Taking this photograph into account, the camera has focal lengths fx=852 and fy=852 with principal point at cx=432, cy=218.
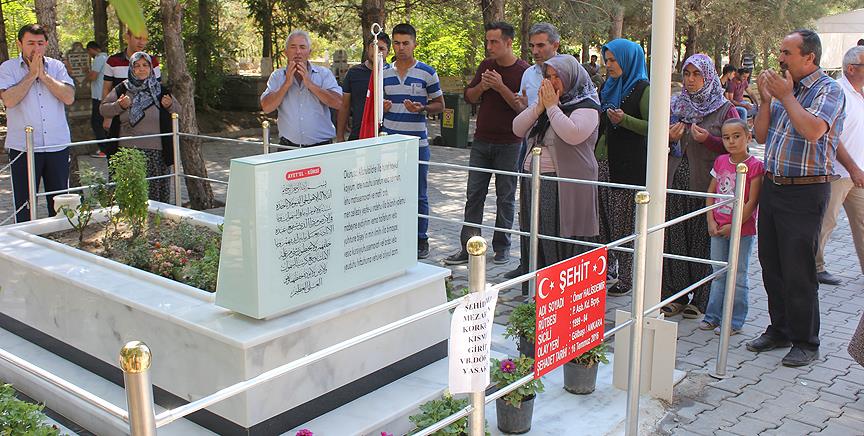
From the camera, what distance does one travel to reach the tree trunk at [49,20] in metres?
8.94

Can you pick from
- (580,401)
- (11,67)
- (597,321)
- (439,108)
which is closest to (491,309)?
(597,321)

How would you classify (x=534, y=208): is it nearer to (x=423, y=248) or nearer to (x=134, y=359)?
(x=423, y=248)

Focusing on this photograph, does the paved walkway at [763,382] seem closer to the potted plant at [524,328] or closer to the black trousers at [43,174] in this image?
the potted plant at [524,328]

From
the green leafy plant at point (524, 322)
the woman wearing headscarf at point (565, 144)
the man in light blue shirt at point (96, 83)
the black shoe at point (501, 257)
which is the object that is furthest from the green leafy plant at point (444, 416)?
the man in light blue shirt at point (96, 83)

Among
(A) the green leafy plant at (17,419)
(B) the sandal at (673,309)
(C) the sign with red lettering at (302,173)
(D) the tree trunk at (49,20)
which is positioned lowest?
(B) the sandal at (673,309)

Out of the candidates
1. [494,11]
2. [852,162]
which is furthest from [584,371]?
[494,11]

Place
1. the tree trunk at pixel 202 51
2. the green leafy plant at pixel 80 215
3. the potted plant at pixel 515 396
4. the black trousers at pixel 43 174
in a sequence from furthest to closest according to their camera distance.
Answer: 1. the tree trunk at pixel 202 51
2. the black trousers at pixel 43 174
3. the green leafy plant at pixel 80 215
4. the potted plant at pixel 515 396

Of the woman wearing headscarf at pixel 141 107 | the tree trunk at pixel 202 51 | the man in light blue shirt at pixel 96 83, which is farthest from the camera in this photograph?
the tree trunk at pixel 202 51

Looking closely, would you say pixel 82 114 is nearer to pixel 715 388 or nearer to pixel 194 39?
pixel 194 39

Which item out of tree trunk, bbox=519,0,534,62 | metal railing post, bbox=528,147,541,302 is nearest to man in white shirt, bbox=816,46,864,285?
metal railing post, bbox=528,147,541,302

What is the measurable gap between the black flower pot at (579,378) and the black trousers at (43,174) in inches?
199

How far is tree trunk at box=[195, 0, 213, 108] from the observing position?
19906 millimetres

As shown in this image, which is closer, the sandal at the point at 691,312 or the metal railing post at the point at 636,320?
the metal railing post at the point at 636,320

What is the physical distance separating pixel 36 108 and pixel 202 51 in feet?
41.9
